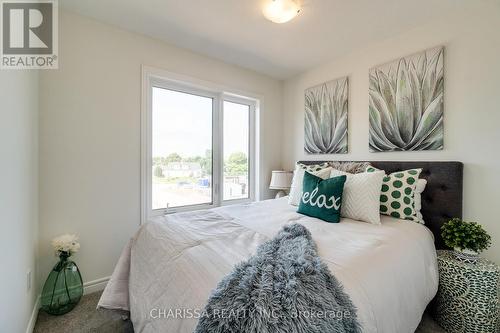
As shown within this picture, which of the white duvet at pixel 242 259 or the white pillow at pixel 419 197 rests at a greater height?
the white pillow at pixel 419 197

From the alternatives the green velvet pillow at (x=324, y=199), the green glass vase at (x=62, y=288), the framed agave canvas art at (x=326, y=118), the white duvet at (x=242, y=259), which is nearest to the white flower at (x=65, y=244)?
the green glass vase at (x=62, y=288)

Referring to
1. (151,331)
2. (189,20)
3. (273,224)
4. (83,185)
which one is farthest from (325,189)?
(83,185)

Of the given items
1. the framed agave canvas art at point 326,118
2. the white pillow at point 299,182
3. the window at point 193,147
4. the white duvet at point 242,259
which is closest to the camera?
the white duvet at point 242,259

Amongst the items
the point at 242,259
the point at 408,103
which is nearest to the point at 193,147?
the point at 242,259

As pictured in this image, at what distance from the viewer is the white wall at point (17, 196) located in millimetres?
1041

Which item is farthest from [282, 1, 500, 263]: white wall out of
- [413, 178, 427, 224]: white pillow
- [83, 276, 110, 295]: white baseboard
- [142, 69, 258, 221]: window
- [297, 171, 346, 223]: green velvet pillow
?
[83, 276, 110, 295]: white baseboard

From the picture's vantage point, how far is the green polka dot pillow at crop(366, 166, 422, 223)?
1.71m

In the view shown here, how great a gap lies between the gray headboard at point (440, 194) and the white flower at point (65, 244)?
296cm

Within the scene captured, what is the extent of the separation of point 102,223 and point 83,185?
39 cm

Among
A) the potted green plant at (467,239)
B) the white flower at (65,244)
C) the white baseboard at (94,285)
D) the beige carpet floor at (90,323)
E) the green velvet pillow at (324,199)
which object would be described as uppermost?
the green velvet pillow at (324,199)

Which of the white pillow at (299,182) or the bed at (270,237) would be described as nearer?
the bed at (270,237)

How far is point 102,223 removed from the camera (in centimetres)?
196

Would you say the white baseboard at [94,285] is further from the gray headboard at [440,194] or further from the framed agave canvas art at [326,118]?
the gray headboard at [440,194]

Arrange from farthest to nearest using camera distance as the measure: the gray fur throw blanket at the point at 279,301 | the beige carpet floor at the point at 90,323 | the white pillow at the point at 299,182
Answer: the white pillow at the point at 299,182
the beige carpet floor at the point at 90,323
the gray fur throw blanket at the point at 279,301
